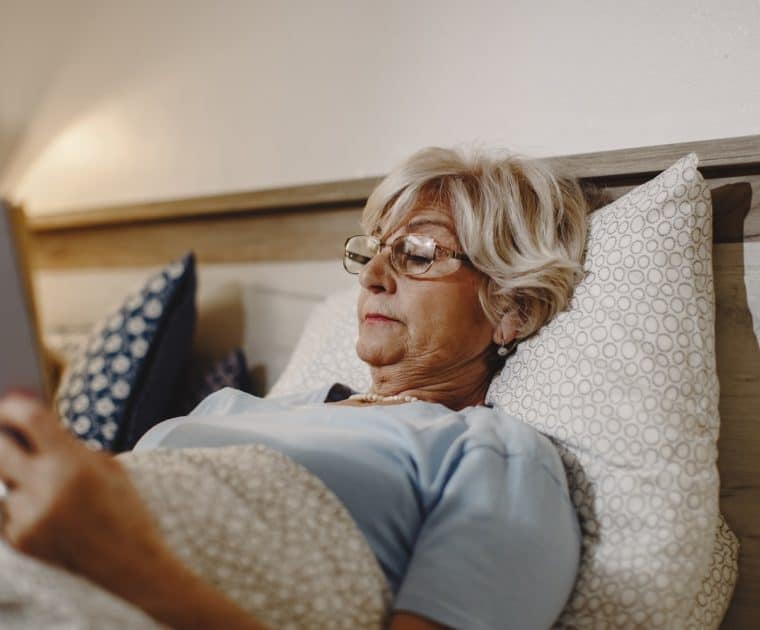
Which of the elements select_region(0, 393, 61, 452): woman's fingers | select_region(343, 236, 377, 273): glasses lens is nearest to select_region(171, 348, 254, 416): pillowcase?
select_region(343, 236, 377, 273): glasses lens

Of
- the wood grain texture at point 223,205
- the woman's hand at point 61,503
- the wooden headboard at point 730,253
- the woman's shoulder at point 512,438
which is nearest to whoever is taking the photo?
the woman's hand at point 61,503

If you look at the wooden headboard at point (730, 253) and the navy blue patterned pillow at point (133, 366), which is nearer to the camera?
the wooden headboard at point (730, 253)

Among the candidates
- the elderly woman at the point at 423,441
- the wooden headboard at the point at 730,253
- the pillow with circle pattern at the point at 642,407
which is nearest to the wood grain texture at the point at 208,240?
the wooden headboard at the point at 730,253

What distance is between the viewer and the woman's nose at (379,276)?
1.07 meters

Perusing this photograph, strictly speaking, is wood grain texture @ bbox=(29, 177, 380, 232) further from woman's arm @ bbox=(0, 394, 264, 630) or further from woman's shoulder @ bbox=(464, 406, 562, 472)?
woman's arm @ bbox=(0, 394, 264, 630)

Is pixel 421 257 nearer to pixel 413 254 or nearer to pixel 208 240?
pixel 413 254

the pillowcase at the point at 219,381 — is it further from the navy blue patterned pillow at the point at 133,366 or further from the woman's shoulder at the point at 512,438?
the woman's shoulder at the point at 512,438

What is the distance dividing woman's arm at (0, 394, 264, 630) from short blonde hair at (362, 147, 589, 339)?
618mm

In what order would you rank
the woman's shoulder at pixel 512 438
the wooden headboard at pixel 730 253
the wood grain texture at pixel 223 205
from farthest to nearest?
the wood grain texture at pixel 223 205
the wooden headboard at pixel 730 253
the woman's shoulder at pixel 512 438

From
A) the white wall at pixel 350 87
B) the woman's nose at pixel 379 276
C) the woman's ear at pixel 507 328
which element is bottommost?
the woman's ear at pixel 507 328

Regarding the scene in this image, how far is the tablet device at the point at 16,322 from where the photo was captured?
0.91 meters

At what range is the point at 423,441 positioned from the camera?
2.81 ft

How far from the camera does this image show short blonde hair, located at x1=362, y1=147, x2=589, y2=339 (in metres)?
1.02

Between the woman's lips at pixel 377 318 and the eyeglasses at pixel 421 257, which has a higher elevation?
the eyeglasses at pixel 421 257
